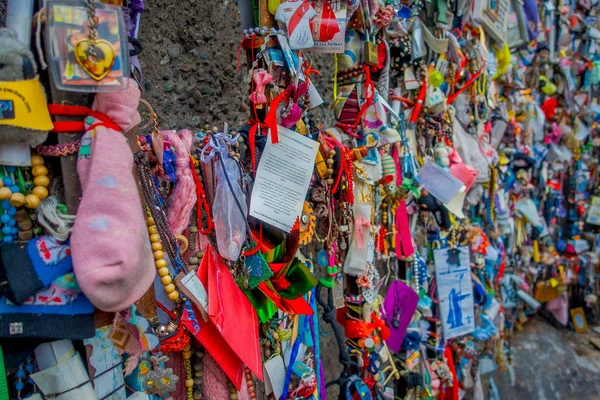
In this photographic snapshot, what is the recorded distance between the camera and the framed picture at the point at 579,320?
4.01 meters

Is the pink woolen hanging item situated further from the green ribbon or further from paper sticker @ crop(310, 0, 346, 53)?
the green ribbon

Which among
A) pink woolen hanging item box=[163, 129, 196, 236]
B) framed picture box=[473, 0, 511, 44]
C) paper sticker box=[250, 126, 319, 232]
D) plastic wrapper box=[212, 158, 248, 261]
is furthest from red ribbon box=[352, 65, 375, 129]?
framed picture box=[473, 0, 511, 44]

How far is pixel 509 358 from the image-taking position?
3.40 metres

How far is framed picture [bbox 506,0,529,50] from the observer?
3.15 meters

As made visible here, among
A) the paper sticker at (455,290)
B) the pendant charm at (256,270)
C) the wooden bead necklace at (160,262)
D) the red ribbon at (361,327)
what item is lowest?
the paper sticker at (455,290)

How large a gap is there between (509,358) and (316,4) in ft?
10.2

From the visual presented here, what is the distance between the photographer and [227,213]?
109 centimetres

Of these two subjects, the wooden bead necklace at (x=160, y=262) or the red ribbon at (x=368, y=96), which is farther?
the red ribbon at (x=368, y=96)

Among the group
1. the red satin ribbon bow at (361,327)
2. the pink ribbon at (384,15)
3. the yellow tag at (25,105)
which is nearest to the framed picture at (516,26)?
the pink ribbon at (384,15)

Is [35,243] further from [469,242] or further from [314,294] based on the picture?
[469,242]

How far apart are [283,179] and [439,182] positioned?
135 cm

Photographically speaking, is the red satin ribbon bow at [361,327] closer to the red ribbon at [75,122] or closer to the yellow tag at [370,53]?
the yellow tag at [370,53]

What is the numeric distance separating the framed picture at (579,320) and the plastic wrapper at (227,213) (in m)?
4.05

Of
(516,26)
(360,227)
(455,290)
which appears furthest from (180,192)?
(516,26)
